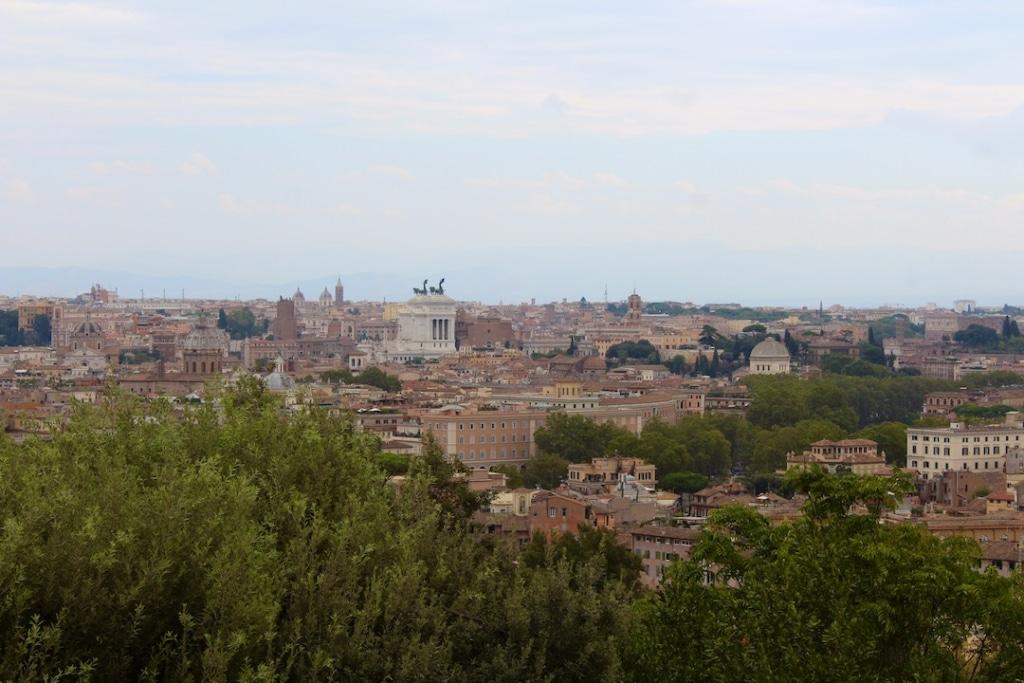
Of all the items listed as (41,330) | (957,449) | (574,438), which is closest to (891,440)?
(957,449)

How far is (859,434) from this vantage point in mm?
56281

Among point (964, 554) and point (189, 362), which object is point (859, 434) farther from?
point (964, 554)

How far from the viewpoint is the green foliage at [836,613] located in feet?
42.4

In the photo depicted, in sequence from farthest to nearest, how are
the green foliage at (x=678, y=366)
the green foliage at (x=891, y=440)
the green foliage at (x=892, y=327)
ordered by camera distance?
the green foliage at (x=892, y=327) < the green foliage at (x=678, y=366) < the green foliage at (x=891, y=440)

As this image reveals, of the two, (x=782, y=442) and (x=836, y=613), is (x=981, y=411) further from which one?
(x=836, y=613)

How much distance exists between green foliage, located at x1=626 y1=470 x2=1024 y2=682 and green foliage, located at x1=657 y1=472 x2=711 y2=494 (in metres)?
30.1

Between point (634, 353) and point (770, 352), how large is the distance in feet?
42.7

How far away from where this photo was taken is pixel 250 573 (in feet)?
35.9

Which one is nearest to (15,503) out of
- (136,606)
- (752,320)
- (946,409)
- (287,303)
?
(136,606)

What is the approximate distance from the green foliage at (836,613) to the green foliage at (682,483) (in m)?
30.1

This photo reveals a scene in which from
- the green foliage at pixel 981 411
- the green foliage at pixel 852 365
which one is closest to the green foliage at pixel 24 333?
the green foliage at pixel 852 365

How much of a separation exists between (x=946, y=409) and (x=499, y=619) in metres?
57.0

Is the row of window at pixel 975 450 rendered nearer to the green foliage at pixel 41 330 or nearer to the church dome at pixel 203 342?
the church dome at pixel 203 342

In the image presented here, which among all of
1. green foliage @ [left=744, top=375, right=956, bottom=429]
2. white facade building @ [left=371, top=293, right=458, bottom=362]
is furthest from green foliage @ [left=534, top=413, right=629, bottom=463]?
white facade building @ [left=371, top=293, right=458, bottom=362]
